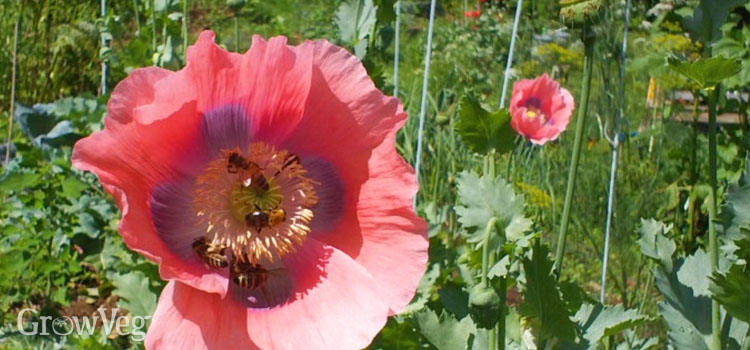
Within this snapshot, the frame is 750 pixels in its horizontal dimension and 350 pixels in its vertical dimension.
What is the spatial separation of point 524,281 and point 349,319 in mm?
344

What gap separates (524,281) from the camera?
1.48m

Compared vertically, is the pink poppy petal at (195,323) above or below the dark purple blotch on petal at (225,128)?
below

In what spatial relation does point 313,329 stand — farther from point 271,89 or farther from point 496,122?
point 496,122

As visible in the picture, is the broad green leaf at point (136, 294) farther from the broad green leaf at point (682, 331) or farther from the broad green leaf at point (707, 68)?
the broad green leaf at point (707, 68)

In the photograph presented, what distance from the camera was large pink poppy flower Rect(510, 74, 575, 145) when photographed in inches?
127

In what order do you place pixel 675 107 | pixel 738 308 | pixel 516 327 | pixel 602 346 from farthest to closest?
pixel 675 107
pixel 602 346
pixel 516 327
pixel 738 308

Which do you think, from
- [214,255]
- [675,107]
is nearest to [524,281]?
[214,255]

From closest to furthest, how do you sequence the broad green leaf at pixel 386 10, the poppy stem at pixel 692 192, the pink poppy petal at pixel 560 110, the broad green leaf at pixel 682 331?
1. the broad green leaf at pixel 682 331
2. the broad green leaf at pixel 386 10
3. the pink poppy petal at pixel 560 110
4. the poppy stem at pixel 692 192

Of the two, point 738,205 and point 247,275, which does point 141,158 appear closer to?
point 247,275

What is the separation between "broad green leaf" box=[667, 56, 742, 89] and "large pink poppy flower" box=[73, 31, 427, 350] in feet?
1.27

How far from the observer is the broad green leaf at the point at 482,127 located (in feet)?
4.75

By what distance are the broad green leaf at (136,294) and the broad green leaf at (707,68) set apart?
1.00m

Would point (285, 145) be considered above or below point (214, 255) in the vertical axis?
above

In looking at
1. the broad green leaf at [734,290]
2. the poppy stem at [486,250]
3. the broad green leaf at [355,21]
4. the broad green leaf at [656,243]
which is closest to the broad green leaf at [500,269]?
the poppy stem at [486,250]
